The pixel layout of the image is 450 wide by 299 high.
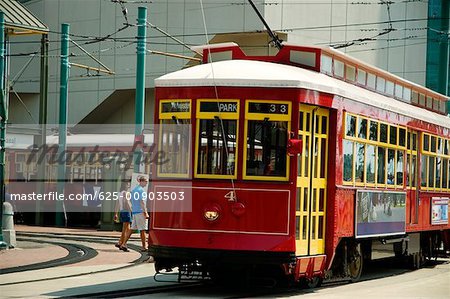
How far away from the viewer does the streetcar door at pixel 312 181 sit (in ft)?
45.5

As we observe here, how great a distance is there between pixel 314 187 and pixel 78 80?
38.9 meters

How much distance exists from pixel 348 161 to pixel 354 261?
6.00 feet

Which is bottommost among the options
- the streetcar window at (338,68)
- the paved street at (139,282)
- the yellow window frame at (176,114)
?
the paved street at (139,282)

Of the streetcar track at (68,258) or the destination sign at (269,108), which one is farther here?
the streetcar track at (68,258)

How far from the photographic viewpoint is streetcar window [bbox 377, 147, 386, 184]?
16453 mm

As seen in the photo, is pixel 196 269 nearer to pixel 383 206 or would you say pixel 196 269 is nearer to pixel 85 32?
pixel 383 206

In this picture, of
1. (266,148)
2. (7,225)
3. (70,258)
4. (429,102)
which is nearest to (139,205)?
(70,258)

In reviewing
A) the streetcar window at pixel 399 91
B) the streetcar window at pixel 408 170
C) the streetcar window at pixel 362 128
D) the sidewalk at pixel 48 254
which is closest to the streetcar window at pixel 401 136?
the streetcar window at pixel 408 170

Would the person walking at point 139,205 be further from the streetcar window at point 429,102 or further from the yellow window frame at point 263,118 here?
the yellow window frame at point 263,118

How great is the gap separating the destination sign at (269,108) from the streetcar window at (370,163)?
2.63 metres

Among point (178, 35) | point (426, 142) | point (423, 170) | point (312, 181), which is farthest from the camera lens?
point (178, 35)

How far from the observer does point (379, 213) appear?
54.3ft

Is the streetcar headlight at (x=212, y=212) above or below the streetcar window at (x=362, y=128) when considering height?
below

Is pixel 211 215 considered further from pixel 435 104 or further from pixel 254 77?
pixel 435 104
